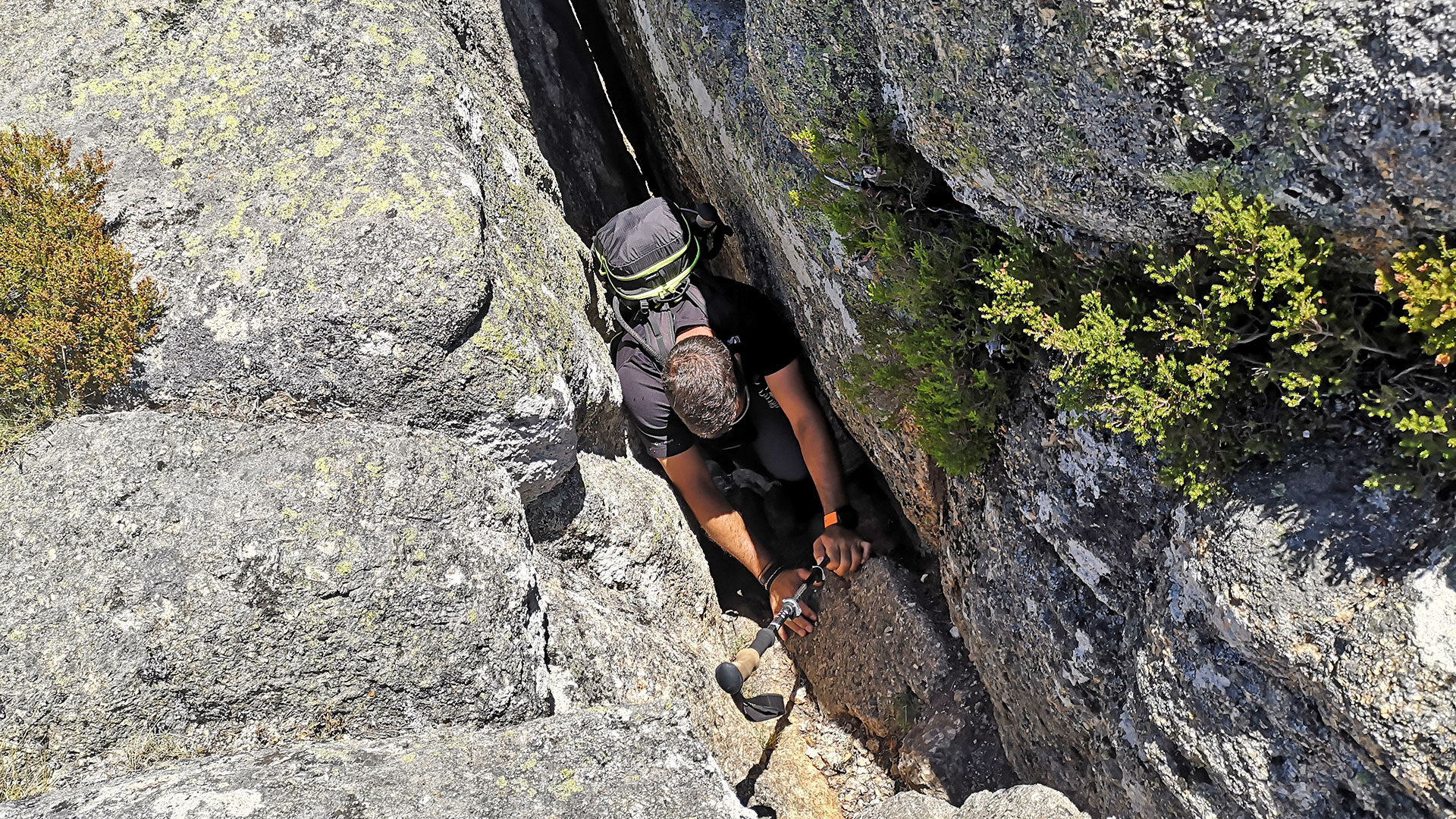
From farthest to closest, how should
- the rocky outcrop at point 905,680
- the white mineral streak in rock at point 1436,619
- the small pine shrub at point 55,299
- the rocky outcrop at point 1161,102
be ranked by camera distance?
the rocky outcrop at point 905,680
the small pine shrub at point 55,299
the white mineral streak in rock at point 1436,619
the rocky outcrop at point 1161,102

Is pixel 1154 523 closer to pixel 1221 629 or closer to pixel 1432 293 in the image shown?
pixel 1221 629

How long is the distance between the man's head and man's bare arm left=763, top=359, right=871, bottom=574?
32.8 inches

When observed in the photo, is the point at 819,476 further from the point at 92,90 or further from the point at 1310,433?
the point at 92,90

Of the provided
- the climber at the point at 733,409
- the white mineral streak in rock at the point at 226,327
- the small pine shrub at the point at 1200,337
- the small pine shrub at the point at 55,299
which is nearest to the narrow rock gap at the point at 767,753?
the climber at the point at 733,409

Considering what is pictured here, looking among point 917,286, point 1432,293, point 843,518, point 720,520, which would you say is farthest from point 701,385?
point 1432,293

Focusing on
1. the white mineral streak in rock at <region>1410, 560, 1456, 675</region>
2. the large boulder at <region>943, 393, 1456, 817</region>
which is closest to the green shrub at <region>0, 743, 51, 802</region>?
the large boulder at <region>943, 393, 1456, 817</region>

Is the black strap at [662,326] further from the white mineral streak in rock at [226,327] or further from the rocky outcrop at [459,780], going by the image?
the rocky outcrop at [459,780]

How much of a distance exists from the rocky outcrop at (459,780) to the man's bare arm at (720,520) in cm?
363

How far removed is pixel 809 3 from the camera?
5379 mm

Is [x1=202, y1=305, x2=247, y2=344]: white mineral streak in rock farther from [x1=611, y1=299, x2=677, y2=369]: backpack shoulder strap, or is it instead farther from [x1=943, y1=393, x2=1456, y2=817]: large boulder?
[x1=943, y1=393, x2=1456, y2=817]: large boulder

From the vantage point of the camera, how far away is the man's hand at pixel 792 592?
8.95 m

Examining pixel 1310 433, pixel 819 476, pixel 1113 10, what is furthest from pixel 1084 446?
pixel 819 476

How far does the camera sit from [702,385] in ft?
24.0

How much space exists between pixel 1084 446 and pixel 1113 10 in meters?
2.60
